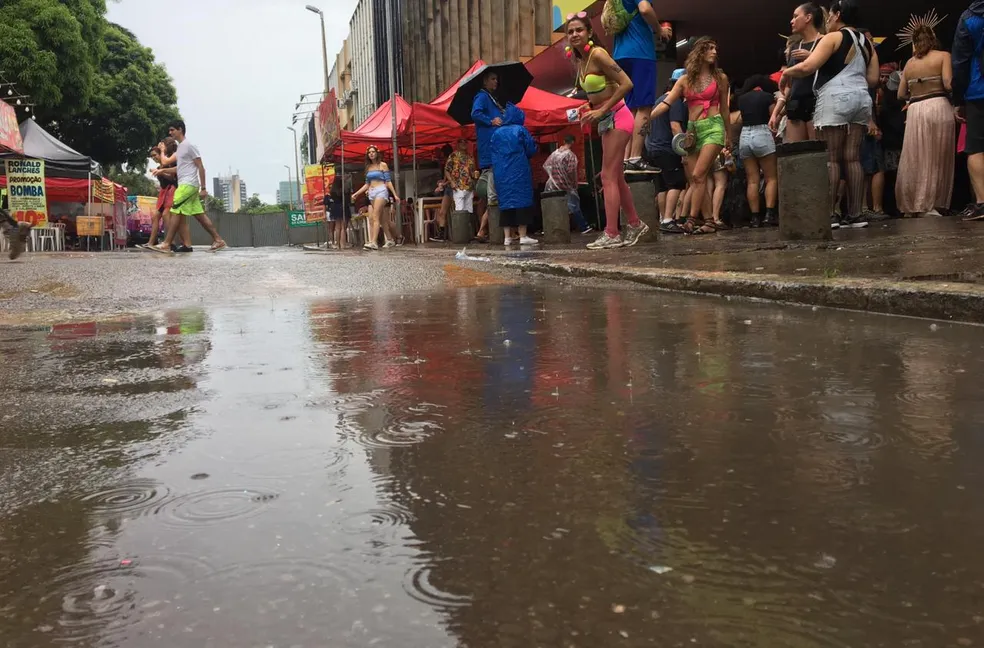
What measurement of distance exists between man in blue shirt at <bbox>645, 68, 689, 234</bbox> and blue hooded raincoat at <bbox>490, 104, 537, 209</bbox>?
1.66 metres

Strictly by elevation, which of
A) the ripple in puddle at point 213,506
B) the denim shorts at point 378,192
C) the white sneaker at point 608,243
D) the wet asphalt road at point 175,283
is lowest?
the ripple in puddle at point 213,506

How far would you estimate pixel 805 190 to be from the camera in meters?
6.70

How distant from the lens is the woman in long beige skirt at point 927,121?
321 inches

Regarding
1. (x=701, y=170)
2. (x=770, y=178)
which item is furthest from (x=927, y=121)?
(x=701, y=170)

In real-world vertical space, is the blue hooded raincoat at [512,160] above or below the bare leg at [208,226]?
above

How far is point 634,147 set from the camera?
907 cm

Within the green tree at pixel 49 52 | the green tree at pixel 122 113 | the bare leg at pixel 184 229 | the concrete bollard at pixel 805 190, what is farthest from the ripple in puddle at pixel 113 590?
the green tree at pixel 122 113

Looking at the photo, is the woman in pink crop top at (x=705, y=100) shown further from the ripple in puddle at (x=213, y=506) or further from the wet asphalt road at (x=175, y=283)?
the ripple in puddle at (x=213, y=506)

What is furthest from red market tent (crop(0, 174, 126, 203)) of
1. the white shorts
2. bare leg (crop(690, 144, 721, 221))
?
bare leg (crop(690, 144, 721, 221))

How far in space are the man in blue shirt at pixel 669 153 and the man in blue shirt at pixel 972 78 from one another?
127 inches

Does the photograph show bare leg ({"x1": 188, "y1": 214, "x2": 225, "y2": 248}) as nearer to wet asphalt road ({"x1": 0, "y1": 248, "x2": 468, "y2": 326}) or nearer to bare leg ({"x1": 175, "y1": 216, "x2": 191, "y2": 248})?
bare leg ({"x1": 175, "y1": 216, "x2": 191, "y2": 248})

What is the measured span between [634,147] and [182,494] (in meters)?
8.02

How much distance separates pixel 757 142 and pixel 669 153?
3.64 ft

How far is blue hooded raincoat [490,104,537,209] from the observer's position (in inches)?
444
